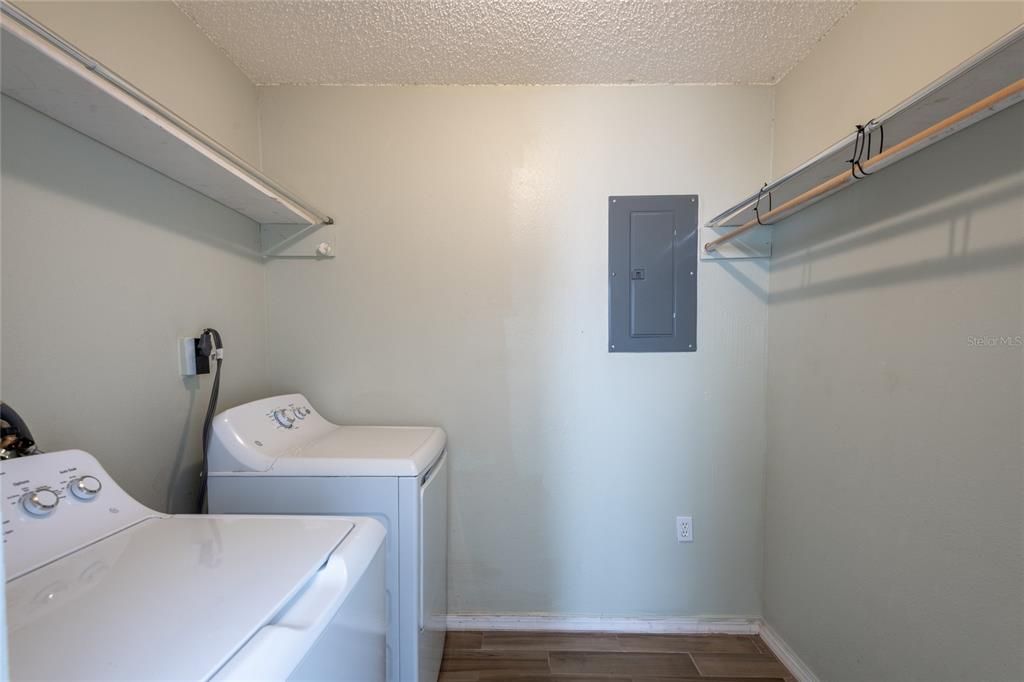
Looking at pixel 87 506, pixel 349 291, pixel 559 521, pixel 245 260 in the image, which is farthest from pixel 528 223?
pixel 87 506

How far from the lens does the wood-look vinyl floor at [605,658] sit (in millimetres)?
1385

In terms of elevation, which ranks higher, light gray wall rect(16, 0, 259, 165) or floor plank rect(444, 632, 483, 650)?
light gray wall rect(16, 0, 259, 165)

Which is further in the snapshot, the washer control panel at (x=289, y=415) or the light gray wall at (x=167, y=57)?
the washer control panel at (x=289, y=415)

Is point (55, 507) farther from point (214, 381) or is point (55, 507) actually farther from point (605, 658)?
point (605, 658)

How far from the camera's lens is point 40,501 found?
710mm

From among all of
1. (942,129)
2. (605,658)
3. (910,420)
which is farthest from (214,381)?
(910,420)

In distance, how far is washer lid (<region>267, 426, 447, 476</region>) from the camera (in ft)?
3.64

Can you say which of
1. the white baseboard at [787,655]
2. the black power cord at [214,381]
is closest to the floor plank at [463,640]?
the black power cord at [214,381]

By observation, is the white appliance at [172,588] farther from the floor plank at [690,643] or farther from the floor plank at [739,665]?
the floor plank at [739,665]

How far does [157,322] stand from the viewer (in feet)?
3.63

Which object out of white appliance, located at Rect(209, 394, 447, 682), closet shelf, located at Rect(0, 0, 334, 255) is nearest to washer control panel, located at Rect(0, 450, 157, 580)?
white appliance, located at Rect(209, 394, 447, 682)

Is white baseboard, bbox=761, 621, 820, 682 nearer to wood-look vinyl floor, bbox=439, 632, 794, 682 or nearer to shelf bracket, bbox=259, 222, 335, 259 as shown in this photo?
wood-look vinyl floor, bbox=439, 632, 794, 682

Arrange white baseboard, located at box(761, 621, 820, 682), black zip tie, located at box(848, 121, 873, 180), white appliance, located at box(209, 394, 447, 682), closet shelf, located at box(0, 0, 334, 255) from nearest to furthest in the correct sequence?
1. closet shelf, located at box(0, 0, 334, 255)
2. black zip tie, located at box(848, 121, 873, 180)
3. white appliance, located at box(209, 394, 447, 682)
4. white baseboard, located at box(761, 621, 820, 682)
